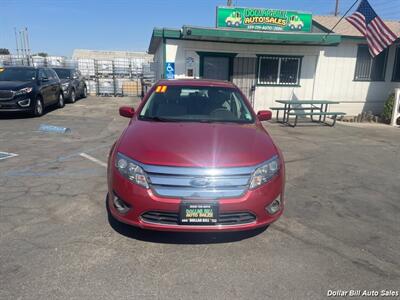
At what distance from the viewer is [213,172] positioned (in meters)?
3.03

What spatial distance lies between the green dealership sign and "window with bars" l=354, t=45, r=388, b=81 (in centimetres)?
292

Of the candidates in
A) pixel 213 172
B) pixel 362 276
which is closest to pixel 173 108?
pixel 213 172

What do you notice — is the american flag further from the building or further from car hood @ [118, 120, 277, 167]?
car hood @ [118, 120, 277, 167]

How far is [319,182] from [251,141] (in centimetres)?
259

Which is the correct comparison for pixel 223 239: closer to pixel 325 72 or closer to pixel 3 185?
pixel 3 185

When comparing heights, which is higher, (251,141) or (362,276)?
(251,141)

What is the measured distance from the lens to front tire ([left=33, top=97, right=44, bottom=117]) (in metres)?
11.6

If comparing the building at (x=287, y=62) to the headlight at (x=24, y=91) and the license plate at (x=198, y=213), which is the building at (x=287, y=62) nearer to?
the headlight at (x=24, y=91)

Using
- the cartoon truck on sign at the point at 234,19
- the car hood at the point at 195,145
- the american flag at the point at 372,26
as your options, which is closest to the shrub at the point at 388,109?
the american flag at the point at 372,26

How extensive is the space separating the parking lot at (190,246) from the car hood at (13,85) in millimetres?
5932

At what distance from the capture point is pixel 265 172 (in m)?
3.24

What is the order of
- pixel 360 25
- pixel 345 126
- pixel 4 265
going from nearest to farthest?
pixel 4 265, pixel 360 25, pixel 345 126

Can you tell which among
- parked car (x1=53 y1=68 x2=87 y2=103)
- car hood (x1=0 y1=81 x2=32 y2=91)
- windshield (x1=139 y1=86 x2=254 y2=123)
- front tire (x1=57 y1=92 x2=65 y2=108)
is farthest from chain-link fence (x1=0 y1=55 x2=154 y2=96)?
windshield (x1=139 y1=86 x2=254 y2=123)

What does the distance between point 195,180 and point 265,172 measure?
0.73 metres
